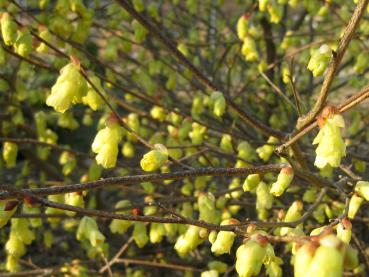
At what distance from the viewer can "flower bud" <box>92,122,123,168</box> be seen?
185 centimetres

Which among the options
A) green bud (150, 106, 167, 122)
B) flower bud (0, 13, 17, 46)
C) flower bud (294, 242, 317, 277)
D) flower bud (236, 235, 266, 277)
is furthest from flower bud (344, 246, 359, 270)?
green bud (150, 106, 167, 122)

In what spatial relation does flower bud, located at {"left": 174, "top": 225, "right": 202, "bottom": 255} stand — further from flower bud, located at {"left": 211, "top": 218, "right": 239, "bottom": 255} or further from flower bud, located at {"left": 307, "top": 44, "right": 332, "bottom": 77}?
flower bud, located at {"left": 307, "top": 44, "right": 332, "bottom": 77}

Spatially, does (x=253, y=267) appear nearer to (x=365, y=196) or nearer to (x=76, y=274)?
(x=365, y=196)

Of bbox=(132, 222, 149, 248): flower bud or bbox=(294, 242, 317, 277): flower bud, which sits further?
bbox=(132, 222, 149, 248): flower bud

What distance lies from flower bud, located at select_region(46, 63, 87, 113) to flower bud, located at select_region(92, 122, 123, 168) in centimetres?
15

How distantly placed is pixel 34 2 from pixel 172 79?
1.11 metres

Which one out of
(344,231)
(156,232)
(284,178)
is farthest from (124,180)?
(156,232)

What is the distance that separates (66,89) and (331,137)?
846 mm

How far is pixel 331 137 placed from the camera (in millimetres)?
1562

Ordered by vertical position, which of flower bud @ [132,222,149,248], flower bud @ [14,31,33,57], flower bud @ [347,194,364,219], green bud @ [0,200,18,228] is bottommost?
green bud @ [0,200,18,228]

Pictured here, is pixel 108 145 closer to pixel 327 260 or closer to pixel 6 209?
pixel 6 209

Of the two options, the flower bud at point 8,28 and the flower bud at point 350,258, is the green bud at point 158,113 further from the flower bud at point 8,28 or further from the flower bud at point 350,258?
the flower bud at point 350,258

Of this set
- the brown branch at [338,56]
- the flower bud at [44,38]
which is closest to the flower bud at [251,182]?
the brown branch at [338,56]

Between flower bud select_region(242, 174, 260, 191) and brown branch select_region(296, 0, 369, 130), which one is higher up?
brown branch select_region(296, 0, 369, 130)
